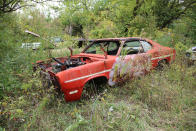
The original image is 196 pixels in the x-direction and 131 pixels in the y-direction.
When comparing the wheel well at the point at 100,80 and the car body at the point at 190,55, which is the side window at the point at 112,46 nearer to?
the wheel well at the point at 100,80

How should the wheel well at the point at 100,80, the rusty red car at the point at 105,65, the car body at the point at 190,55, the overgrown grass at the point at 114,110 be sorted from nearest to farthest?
the overgrown grass at the point at 114,110 → the rusty red car at the point at 105,65 → the wheel well at the point at 100,80 → the car body at the point at 190,55

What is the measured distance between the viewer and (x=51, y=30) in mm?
5730

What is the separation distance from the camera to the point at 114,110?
2.52m

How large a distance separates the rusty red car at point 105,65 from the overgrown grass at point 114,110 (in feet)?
0.98

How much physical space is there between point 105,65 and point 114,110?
3.47 feet

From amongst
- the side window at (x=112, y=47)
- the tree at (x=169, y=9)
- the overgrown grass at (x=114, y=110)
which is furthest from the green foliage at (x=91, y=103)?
the tree at (x=169, y=9)

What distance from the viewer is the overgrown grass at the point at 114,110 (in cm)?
213

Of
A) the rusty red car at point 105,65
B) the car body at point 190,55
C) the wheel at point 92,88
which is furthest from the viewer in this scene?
the car body at point 190,55

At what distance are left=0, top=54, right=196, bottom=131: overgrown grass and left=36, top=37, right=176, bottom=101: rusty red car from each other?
0.98 ft

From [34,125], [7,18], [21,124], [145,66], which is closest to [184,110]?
[145,66]

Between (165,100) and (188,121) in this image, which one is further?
(165,100)

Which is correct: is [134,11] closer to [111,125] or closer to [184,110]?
[184,110]

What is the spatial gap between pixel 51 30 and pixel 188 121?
5.73 m

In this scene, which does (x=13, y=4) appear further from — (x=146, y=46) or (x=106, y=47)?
(x=146, y=46)
